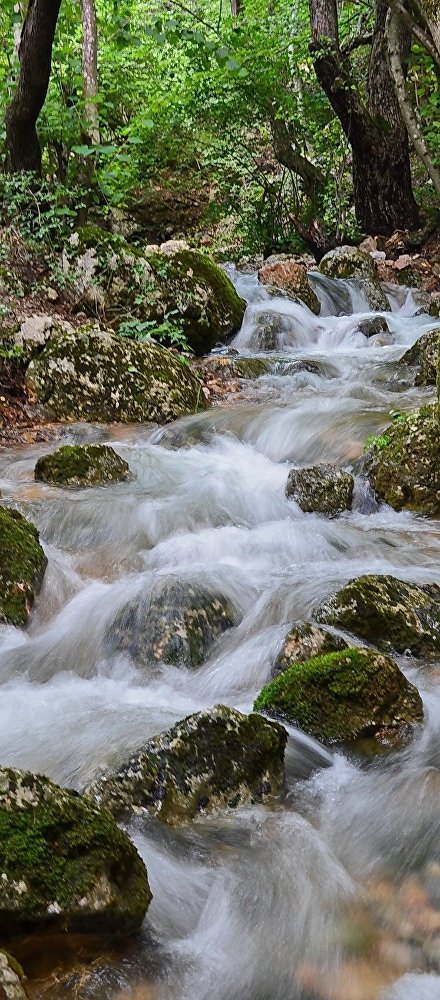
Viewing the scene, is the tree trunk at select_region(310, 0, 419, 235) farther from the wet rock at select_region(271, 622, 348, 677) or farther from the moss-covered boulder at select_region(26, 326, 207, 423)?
the wet rock at select_region(271, 622, 348, 677)

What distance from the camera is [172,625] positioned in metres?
4.19

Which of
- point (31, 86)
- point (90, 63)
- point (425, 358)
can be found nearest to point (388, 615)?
point (425, 358)

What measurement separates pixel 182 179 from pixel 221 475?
1198cm

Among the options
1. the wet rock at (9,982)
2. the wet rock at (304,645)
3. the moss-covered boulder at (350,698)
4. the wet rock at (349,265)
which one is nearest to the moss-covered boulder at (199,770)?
the moss-covered boulder at (350,698)

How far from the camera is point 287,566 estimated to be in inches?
204

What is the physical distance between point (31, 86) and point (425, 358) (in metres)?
5.66

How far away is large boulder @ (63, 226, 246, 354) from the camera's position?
30.7ft

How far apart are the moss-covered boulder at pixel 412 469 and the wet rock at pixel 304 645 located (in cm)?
228

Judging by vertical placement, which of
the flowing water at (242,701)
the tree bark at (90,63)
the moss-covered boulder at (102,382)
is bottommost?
the flowing water at (242,701)

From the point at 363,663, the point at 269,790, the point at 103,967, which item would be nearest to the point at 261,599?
the point at 363,663

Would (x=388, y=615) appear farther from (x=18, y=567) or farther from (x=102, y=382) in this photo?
(x=102, y=382)

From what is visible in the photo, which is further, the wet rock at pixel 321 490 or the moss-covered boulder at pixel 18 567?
the wet rock at pixel 321 490

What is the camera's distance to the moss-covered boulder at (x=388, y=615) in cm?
390

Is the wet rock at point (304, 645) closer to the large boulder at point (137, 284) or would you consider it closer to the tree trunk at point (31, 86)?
the large boulder at point (137, 284)
